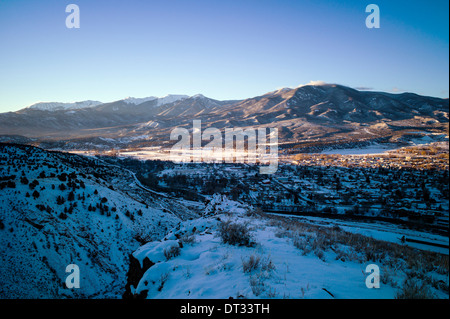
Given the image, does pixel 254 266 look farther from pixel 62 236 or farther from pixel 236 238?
pixel 62 236

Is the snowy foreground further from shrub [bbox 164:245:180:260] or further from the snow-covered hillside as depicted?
the snow-covered hillside

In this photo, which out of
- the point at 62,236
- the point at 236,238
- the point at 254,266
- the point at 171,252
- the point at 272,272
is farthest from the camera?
the point at 62,236

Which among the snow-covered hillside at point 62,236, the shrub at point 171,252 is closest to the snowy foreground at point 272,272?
the shrub at point 171,252

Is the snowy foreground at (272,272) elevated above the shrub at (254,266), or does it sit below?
below

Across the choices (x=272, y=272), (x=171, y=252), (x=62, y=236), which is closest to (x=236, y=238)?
(x=171, y=252)

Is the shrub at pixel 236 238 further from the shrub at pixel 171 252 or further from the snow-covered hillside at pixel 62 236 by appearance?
the snow-covered hillside at pixel 62 236
